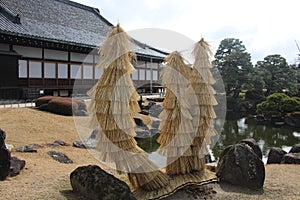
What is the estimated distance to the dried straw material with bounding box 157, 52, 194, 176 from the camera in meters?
5.27

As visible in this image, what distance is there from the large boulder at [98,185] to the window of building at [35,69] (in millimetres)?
12703

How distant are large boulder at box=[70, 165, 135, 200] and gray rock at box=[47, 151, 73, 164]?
2.80 metres

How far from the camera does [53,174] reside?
19.1ft

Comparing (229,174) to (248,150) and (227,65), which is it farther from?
(227,65)

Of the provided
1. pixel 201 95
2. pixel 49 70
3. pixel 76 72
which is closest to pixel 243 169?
pixel 201 95

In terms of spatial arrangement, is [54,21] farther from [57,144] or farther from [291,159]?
[291,159]

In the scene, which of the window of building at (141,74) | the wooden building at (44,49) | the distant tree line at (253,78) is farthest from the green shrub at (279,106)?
the window of building at (141,74)

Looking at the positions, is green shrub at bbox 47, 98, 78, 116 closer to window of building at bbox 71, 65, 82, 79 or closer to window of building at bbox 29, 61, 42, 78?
window of building at bbox 29, 61, 42, 78

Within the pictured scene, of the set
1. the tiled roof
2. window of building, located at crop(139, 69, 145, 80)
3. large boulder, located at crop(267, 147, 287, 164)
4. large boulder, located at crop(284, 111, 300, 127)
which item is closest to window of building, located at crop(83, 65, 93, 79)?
the tiled roof

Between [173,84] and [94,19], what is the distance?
2148cm

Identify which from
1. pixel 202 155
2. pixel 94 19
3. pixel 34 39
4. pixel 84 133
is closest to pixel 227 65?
pixel 94 19

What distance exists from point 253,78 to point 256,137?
582 inches

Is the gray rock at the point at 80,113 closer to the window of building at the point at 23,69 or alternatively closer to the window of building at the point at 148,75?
the window of building at the point at 23,69

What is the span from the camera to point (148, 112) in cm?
1688
